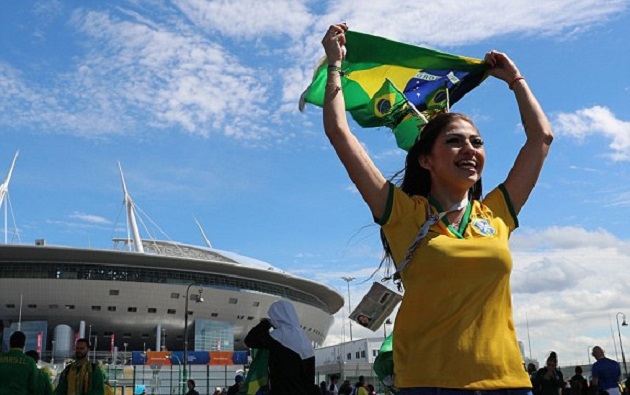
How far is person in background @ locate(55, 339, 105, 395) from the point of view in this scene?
7.50 m

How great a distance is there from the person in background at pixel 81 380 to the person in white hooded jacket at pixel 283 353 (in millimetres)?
2240

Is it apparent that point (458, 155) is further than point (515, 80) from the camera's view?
No

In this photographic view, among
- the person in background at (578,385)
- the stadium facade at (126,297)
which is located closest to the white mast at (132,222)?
the stadium facade at (126,297)

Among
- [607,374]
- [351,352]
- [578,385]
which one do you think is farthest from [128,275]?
[607,374]

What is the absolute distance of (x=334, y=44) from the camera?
2969 mm

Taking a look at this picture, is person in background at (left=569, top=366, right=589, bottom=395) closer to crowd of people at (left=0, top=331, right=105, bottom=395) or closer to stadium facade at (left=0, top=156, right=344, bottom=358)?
crowd of people at (left=0, top=331, right=105, bottom=395)

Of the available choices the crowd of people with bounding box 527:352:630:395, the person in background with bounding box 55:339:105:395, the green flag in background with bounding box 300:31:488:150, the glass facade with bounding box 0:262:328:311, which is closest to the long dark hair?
the green flag in background with bounding box 300:31:488:150

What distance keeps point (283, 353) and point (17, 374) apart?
304cm

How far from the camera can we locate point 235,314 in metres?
83.1

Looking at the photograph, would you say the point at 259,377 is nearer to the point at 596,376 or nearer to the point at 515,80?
the point at 515,80

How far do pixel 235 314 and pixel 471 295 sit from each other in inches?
3253

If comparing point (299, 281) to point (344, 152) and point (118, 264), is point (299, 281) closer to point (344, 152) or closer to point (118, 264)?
point (118, 264)

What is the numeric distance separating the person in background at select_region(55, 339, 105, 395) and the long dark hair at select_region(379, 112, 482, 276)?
18.5 feet

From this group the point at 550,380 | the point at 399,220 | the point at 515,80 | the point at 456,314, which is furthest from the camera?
the point at 550,380
